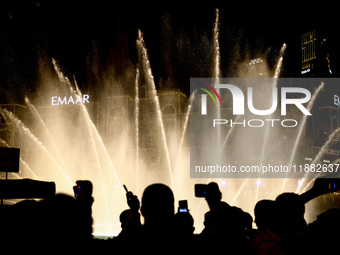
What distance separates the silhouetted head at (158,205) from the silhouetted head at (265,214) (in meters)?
1.20

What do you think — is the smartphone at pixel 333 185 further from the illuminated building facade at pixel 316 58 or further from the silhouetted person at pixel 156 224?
the illuminated building facade at pixel 316 58

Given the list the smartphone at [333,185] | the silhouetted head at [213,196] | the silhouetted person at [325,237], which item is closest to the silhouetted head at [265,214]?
the silhouetted person at [325,237]

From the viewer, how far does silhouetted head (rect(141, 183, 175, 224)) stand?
3168 millimetres

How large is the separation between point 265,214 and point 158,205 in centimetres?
137

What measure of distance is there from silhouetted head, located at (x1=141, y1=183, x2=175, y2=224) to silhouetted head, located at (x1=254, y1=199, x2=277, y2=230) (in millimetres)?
1197

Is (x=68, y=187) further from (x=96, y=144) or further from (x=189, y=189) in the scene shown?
(x=96, y=144)

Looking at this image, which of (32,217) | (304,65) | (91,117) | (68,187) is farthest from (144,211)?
(304,65)

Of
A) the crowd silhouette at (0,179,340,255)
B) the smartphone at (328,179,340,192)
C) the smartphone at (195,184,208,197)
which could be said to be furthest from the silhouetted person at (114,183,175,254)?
the smartphone at (195,184,208,197)

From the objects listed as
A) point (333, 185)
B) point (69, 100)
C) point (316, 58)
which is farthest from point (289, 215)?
point (316, 58)

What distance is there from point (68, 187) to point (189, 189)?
16422 millimetres

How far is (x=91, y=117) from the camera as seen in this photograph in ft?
257

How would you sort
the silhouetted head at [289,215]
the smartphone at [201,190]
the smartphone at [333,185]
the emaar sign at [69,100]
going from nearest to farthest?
the silhouetted head at [289,215] → the smartphone at [333,185] → the smartphone at [201,190] → the emaar sign at [69,100]

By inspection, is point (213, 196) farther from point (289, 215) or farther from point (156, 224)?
point (156, 224)

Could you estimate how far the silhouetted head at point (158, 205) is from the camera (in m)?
3.17
